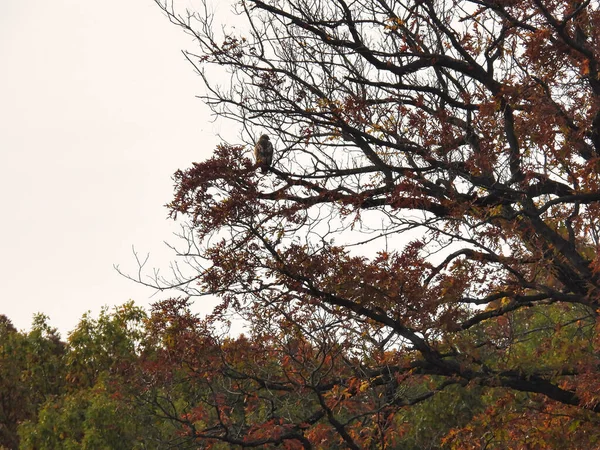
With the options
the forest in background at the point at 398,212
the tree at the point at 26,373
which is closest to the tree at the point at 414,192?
the forest in background at the point at 398,212

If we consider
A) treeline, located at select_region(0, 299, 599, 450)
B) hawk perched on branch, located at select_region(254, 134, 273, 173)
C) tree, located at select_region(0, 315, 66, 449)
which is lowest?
treeline, located at select_region(0, 299, 599, 450)

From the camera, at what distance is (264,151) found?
35.4 feet

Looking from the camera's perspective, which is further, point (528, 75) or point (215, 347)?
point (215, 347)

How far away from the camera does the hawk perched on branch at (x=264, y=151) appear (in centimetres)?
1057

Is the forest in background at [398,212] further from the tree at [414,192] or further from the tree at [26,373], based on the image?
the tree at [26,373]

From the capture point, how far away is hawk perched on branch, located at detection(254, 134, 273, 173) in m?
10.6

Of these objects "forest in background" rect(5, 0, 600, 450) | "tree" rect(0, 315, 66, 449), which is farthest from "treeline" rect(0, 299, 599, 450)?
"tree" rect(0, 315, 66, 449)

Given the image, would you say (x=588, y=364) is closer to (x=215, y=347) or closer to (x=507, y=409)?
(x=507, y=409)

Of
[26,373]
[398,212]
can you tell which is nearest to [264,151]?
[398,212]

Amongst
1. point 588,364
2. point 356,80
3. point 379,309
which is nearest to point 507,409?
point 588,364

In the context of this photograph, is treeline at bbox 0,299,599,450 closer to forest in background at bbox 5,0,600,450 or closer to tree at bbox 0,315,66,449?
forest in background at bbox 5,0,600,450

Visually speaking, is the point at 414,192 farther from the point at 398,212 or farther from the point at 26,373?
the point at 26,373

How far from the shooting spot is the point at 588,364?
35.0 ft

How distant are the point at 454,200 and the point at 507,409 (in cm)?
460
